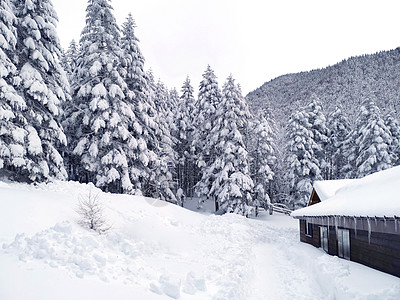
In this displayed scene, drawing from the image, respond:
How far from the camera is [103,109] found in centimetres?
2122

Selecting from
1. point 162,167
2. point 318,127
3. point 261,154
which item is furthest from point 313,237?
point 318,127

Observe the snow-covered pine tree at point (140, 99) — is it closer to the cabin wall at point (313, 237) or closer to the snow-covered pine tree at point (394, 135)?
the cabin wall at point (313, 237)

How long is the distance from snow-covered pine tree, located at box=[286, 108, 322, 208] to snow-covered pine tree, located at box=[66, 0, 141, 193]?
19586 millimetres

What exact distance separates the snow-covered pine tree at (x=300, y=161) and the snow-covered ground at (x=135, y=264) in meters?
18.8

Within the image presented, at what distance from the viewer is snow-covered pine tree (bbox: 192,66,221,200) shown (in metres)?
32.6

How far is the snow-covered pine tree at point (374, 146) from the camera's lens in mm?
32625

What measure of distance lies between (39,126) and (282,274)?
15.1 m

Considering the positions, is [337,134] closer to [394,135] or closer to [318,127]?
[318,127]

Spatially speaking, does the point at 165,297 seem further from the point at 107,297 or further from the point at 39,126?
the point at 39,126

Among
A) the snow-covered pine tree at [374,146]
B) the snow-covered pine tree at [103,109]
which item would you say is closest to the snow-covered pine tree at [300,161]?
the snow-covered pine tree at [374,146]

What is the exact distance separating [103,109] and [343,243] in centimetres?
1741

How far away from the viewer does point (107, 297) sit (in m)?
5.79

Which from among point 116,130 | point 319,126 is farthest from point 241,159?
point 319,126

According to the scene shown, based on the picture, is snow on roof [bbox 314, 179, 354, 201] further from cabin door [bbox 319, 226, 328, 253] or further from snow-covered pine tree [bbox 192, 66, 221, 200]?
snow-covered pine tree [bbox 192, 66, 221, 200]
